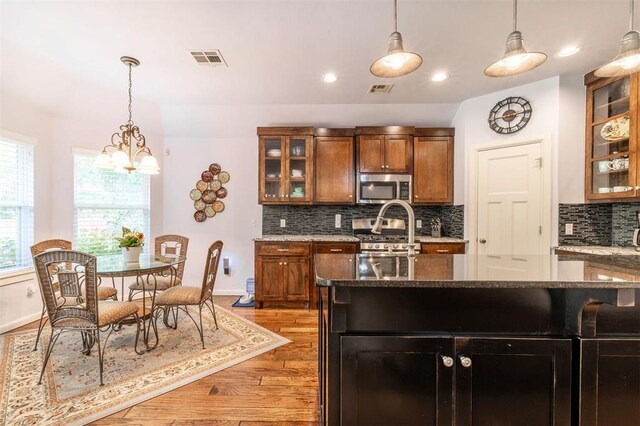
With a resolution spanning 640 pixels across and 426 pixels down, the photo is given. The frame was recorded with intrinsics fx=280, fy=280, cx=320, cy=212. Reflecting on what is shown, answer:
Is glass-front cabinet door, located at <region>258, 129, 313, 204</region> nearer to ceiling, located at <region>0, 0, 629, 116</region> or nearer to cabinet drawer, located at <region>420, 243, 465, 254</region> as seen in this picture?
ceiling, located at <region>0, 0, 629, 116</region>

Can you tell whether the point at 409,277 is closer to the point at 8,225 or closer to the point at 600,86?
the point at 600,86

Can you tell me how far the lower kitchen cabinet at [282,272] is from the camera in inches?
147

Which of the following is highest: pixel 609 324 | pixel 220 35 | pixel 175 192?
A: pixel 220 35

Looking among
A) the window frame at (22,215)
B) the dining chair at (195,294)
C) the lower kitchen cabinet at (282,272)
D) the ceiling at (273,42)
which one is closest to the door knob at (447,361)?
the dining chair at (195,294)

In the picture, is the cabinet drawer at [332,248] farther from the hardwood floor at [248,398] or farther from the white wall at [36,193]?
the white wall at [36,193]

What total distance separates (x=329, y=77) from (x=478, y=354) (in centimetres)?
297

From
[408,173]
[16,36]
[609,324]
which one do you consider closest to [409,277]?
[609,324]

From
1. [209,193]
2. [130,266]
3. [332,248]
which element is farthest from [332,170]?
[130,266]

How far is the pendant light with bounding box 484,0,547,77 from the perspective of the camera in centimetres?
148

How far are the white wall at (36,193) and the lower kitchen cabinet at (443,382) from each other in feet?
12.8

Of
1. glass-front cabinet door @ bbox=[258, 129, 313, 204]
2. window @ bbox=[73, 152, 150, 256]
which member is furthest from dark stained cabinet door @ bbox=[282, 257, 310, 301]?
window @ bbox=[73, 152, 150, 256]

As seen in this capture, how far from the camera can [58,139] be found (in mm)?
3582

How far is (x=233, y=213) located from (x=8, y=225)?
249 cm

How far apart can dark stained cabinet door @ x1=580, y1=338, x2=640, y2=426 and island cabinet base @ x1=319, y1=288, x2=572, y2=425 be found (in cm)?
7
